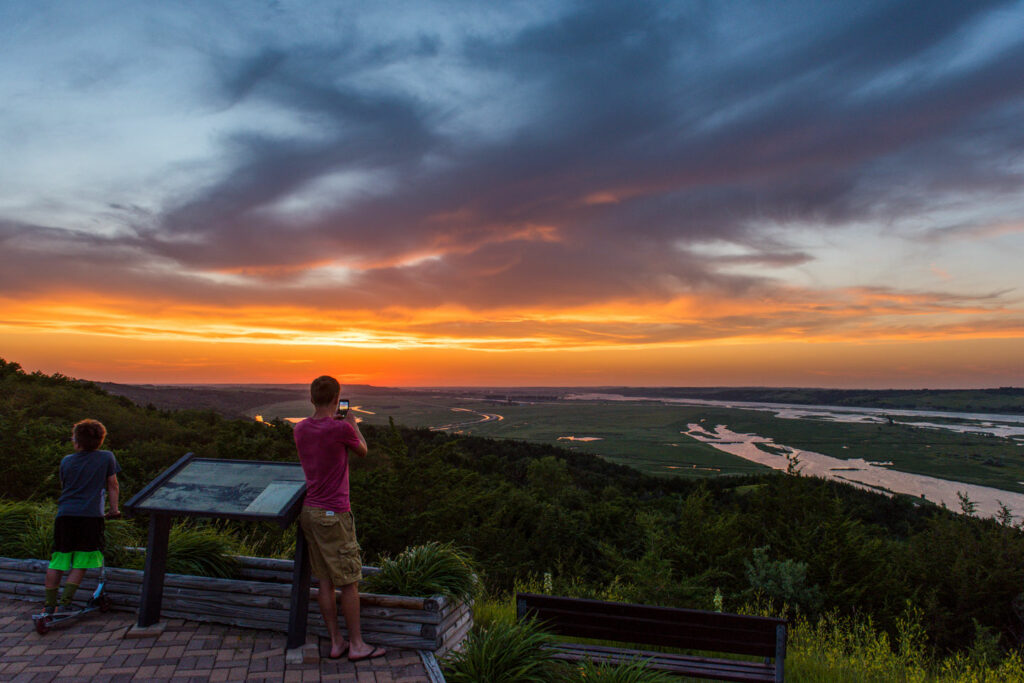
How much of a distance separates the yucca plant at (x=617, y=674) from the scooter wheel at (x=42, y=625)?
4.58 m

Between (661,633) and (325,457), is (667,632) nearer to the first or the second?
(661,633)

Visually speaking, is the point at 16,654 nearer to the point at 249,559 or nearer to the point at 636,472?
the point at 249,559

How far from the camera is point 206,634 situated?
493cm

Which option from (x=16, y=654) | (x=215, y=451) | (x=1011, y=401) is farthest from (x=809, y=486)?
(x=1011, y=401)

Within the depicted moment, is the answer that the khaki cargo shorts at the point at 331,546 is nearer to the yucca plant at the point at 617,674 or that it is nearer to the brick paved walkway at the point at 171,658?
the brick paved walkway at the point at 171,658

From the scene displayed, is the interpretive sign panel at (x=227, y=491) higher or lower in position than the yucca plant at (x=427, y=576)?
higher

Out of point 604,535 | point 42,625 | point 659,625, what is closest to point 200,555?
point 42,625

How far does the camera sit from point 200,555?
19.6 ft

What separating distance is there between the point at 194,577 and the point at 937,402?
227727 mm

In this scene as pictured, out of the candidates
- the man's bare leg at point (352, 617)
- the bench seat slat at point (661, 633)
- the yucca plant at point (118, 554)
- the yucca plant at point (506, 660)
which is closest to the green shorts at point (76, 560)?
the yucca plant at point (118, 554)

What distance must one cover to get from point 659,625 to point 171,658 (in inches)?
155

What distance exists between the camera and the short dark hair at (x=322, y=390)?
4.40m

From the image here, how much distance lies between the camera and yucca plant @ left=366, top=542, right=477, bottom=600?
16.5 ft

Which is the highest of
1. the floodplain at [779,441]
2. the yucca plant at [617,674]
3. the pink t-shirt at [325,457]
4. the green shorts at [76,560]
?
the pink t-shirt at [325,457]
